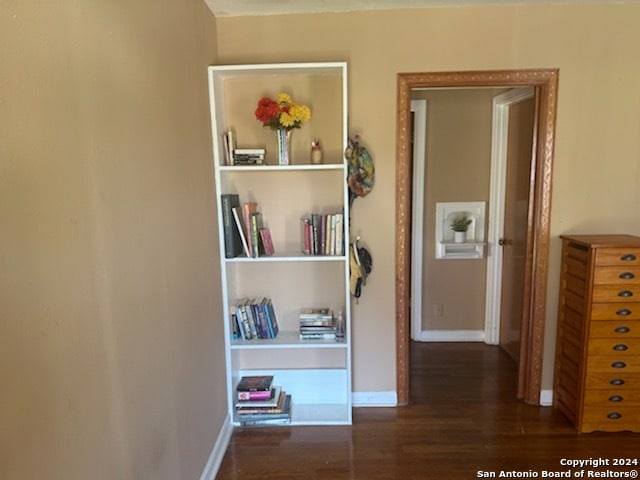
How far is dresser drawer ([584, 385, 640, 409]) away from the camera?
2.33m

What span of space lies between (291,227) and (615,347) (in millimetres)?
2012

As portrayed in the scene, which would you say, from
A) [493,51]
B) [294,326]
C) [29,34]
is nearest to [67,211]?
[29,34]

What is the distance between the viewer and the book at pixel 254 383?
2610 mm

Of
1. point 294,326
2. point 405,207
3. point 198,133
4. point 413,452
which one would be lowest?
point 413,452

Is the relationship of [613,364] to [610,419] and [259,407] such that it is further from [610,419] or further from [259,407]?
[259,407]

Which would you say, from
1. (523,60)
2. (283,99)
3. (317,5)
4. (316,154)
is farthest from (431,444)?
(317,5)

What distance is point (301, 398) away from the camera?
277 centimetres

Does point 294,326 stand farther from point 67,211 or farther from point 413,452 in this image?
point 67,211

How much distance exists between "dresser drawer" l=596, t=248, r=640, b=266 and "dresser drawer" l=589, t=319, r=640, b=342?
1.09 feet

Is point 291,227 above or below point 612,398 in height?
above

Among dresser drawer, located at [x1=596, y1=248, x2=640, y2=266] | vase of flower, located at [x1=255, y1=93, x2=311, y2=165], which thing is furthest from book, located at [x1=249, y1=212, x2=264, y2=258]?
dresser drawer, located at [x1=596, y1=248, x2=640, y2=266]

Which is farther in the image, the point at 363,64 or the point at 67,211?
the point at 363,64

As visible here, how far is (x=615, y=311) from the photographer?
89.0 inches

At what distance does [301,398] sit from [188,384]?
110cm
